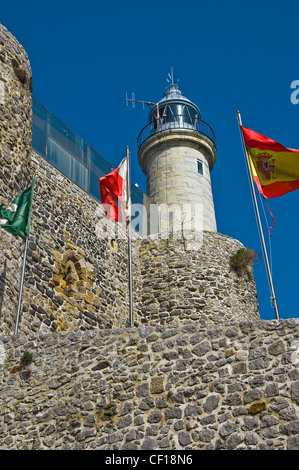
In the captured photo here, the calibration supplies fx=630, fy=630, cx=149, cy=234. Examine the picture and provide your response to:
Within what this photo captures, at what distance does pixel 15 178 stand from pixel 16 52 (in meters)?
3.39

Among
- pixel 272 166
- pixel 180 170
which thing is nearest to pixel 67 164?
pixel 180 170

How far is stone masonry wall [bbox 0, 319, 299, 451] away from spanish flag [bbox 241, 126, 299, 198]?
5.08 m

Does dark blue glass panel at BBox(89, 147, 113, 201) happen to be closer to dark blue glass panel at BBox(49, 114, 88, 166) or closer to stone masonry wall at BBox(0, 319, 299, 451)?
dark blue glass panel at BBox(49, 114, 88, 166)

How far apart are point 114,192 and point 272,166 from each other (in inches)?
150

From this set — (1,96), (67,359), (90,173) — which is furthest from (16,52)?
(67,359)

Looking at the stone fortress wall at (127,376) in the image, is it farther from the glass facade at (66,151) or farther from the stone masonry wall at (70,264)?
the glass facade at (66,151)

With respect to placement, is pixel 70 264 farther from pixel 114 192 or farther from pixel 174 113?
pixel 174 113

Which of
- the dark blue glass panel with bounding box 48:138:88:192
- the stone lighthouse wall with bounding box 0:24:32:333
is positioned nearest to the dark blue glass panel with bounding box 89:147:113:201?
the dark blue glass panel with bounding box 48:138:88:192

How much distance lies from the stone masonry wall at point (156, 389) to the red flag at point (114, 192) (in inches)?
199

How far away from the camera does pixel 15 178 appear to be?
13.4 m

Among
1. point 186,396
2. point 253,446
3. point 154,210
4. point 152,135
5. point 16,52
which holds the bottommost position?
point 253,446

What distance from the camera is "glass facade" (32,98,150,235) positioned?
1802 centimetres

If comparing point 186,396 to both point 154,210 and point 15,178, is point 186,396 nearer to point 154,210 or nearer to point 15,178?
point 15,178

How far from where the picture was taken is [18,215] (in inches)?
493
